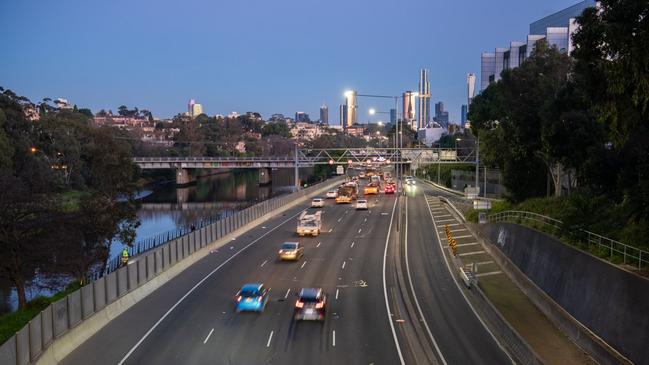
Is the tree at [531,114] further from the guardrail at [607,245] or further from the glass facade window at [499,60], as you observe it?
the glass facade window at [499,60]

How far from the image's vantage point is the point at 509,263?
120 feet

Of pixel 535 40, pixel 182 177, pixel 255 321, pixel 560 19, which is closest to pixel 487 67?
pixel 560 19

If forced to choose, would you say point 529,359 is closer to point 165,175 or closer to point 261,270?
point 261,270

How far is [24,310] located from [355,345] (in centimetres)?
1447

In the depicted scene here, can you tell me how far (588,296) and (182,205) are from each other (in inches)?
3573

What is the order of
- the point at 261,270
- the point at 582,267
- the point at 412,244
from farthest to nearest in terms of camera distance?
the point at 412,244 < the point at 261,270 < the point at 582,267

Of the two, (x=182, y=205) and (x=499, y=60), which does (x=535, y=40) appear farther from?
(x=182, y=205)

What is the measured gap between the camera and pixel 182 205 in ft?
349

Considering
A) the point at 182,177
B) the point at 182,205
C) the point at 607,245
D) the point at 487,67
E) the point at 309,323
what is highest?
the point at 487,67

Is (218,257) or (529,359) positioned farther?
(218,257)

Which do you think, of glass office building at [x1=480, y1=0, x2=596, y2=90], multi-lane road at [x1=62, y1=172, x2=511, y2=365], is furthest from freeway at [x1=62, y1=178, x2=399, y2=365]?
glass office building at [x1=480, y1=0, x2=596, y2=90]

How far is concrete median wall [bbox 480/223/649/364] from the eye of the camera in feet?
63.1

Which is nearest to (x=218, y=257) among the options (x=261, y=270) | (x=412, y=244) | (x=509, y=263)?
(x=261, y=270)

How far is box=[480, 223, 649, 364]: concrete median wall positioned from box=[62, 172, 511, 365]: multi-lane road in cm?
357
